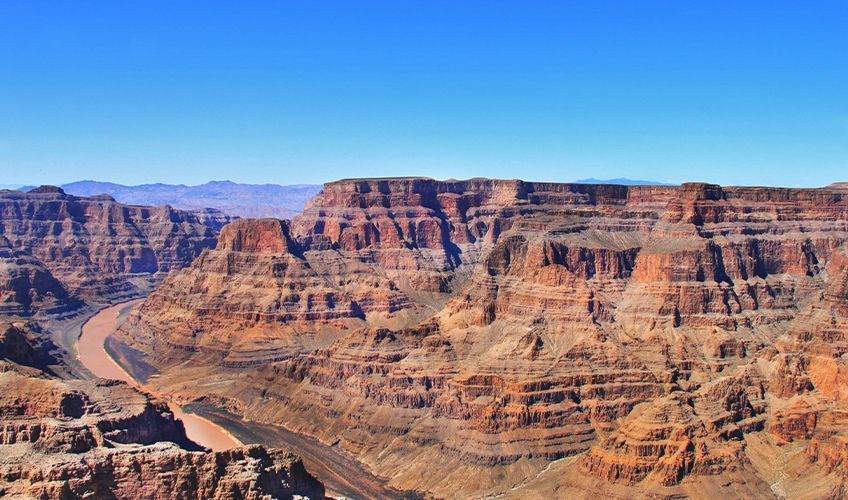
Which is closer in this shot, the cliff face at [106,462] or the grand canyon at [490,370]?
the cliff face at [106,462]

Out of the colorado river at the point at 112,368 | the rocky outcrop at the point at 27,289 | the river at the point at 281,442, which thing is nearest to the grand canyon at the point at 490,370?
the river at the point at 281,442

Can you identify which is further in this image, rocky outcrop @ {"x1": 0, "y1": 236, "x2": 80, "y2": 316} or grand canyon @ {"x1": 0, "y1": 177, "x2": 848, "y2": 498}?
rocky outcrop @ {"x1": 0, "y1": 236, "x2": 80, "y2": 316}

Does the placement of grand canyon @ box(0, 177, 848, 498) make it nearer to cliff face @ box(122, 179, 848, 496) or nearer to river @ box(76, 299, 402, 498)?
cliff face @ box(122, 179, 848, 496)

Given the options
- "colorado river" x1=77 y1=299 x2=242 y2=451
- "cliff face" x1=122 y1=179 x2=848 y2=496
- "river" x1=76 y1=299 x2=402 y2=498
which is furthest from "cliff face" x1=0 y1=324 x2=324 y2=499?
"cliff face" x1=122 y1=179 x2=848 y2=496

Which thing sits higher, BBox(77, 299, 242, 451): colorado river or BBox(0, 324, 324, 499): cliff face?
BBox(0, 324, 324, 499): cliff face

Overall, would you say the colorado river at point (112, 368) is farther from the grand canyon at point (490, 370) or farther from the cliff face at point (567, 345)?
the cliff face at point (567, 345)

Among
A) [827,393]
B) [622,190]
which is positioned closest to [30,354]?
[827,393]
